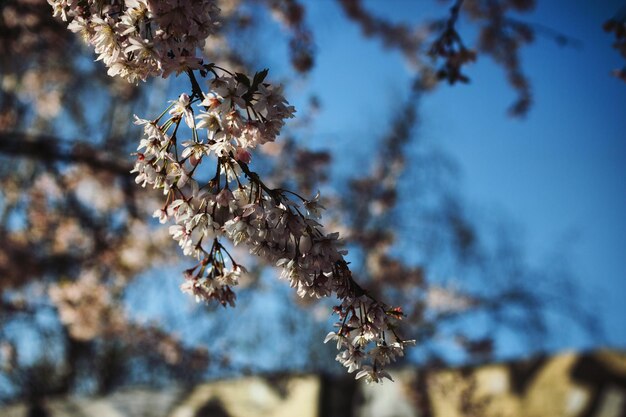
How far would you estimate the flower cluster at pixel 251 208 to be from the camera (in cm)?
127

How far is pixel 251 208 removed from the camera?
1.30m

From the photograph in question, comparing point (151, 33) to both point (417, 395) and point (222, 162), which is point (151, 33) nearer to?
point (222, 162)

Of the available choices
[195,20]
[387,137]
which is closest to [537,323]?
[387,137]

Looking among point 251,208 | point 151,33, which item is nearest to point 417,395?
point 251,208

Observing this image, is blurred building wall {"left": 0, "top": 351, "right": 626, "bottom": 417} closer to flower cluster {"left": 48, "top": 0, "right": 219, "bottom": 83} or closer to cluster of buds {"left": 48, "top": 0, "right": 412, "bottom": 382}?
cluster of buds {"left": 48, "top": 0, "right": 412, "bottom": 382}

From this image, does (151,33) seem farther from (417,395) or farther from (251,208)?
(417,395)

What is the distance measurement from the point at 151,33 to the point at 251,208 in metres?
0.53

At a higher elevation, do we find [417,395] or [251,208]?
[417,395]

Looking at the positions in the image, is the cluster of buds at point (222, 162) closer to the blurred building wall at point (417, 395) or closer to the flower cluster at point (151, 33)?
the flower cluster at point (151, 33)

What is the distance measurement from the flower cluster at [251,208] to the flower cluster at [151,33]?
0.30 ft

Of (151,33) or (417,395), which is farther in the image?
(417,395)

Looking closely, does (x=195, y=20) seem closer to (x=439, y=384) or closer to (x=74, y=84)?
(x=439, y=384)

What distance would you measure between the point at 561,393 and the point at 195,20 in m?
5.37

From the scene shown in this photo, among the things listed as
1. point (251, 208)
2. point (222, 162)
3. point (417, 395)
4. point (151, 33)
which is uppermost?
point (417, 395)
